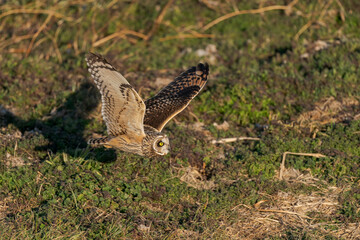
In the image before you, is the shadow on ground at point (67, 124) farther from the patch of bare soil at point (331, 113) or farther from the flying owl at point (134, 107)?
the patch of bare soil at point (331, 113)

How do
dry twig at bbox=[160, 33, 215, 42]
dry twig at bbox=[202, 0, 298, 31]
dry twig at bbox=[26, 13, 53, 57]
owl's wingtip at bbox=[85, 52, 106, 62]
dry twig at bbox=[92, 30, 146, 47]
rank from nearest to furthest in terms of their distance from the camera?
owl's wingtip at bbox=[85, 52, 106, 62] → dry twig at bbox=[26, 13, 53, 57] → dry twig at bbox=[92, 30, 146, 47] → dry twig at bbox=[160, 33, 215, 42] → dry twig at bbox=[202, 0, 298, 31]

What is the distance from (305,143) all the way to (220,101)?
1.51 meters

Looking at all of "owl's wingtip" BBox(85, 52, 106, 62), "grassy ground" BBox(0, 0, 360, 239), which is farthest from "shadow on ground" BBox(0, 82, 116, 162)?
"owl's wingtip" BBox(85, 52, 106, 62)

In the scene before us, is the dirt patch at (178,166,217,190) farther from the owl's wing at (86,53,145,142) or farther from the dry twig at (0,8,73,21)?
the dry twig at (0,8,73,21)

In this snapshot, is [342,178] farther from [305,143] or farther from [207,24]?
[207,24]

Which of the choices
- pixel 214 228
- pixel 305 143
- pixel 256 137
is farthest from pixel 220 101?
pixel 214 228

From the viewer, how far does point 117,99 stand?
478 cm

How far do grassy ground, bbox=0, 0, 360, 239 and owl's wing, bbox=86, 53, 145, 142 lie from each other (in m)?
0.67

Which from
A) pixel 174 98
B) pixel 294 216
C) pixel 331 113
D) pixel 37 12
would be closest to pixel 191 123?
pixel 174 98

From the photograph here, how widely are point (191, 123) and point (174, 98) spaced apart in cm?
116

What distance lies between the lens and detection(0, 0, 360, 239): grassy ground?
16.5ft

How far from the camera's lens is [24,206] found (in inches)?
195

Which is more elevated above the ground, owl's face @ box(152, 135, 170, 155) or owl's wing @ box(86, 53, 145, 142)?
owl's wing @ box(86, 53, 145, 142)

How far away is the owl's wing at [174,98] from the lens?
5641 millimetres
